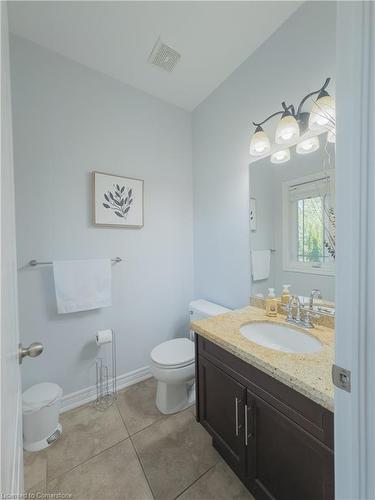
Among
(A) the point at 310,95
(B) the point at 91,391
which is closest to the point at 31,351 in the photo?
(B) the point at 91,391

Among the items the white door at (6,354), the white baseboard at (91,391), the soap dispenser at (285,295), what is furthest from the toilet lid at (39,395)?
the soap dispenser at (285,295)

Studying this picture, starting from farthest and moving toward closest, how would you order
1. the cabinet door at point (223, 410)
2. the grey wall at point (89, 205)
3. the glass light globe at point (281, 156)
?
the grey wall at point (89, 205) < the glass light globe at point (281, 156) < the cabinet door at point (223, 410)

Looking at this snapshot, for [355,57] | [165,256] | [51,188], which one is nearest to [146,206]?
[165,256]

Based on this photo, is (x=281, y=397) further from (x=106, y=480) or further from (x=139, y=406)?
(x=139, y=406)

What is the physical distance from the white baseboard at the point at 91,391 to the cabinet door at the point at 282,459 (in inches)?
49.5

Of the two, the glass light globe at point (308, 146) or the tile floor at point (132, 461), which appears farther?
the glass light globe at point (308, 146)

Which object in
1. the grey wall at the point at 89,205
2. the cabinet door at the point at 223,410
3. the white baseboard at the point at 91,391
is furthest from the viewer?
the white baseboard at the point at 91,391

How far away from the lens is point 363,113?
1.47 feet

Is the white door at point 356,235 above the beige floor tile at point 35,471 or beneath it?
above

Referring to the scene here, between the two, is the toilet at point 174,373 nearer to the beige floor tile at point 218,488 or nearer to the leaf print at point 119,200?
the beige floor tile at point 218,488

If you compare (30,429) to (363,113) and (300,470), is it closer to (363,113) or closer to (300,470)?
(300,470)

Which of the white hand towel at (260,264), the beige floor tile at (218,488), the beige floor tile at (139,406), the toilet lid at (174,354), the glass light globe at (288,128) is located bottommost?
the beige floor tile at (139,406)

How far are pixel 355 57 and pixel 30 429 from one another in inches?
89.5

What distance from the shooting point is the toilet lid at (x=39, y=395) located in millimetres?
1311
